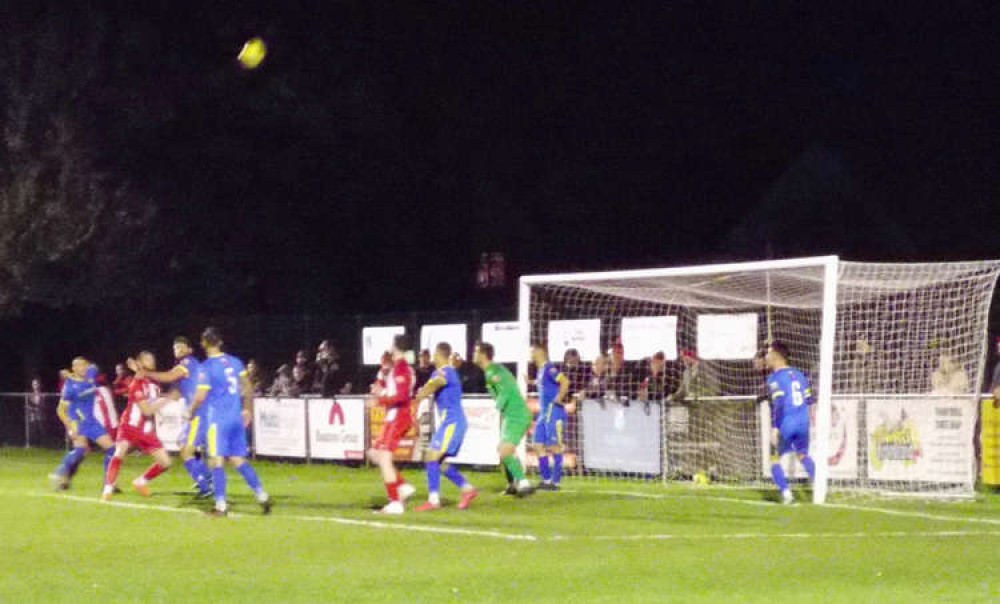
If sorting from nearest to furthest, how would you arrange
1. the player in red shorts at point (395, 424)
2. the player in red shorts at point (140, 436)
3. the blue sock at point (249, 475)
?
the blue sock at point (249, 475), the player in red shorts at point (395, 424), the player in red shorts at point (140, 436)

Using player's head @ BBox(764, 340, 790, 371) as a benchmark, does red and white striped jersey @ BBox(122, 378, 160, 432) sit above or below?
below

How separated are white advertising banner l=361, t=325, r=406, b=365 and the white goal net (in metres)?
6.17

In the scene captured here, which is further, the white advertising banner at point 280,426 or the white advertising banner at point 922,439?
the white advertising banner at point 280,426

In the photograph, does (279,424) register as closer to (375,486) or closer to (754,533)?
(375,486)

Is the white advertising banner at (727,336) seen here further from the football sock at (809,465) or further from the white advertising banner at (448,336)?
the white advertising banner at (448,336)

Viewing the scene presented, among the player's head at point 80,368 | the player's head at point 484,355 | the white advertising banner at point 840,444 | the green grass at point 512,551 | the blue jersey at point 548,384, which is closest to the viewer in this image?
the green grass at point 512,551

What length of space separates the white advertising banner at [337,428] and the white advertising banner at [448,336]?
267 centimetres

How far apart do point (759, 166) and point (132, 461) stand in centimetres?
3126

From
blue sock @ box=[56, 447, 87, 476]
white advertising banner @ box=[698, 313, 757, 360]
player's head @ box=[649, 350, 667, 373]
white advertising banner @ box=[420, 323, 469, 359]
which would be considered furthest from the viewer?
white advertising banner @ box=[420, 323, 469, 359]

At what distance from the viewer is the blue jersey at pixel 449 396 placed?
18.0 metres

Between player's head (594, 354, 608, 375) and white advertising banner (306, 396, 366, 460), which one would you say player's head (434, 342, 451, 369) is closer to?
player's head (594, 354, 608, 375)

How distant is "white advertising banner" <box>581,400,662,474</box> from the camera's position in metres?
23.1

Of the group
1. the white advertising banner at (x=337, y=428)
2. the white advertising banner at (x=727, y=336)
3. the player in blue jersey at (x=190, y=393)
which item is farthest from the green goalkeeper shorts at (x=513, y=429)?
the white advertising banner at (x=337, y=428)

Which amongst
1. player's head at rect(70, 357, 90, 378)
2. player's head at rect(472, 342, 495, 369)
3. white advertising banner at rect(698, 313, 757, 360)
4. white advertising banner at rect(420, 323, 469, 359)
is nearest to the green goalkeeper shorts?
player's head at rect(472, 342, 495, 369)
